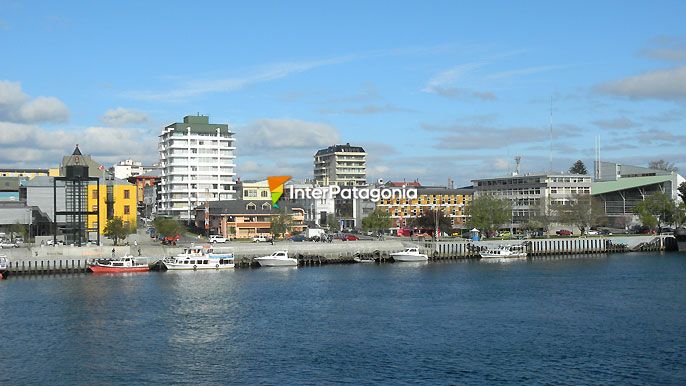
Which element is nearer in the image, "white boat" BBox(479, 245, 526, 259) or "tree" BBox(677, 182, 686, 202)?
"white boat" BBox(479, 245, 526, 259)

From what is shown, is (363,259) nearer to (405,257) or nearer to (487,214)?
(405,257)

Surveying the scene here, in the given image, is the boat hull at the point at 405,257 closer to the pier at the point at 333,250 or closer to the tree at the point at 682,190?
the pier at the point at 333,250

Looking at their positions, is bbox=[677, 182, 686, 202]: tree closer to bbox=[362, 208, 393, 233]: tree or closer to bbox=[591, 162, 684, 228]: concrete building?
bbox=[591, 162, 684, 228]: concrete building

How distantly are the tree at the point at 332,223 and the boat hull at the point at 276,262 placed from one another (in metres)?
38.2

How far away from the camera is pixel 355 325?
4003 cm

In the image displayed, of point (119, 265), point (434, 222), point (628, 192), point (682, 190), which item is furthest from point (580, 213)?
point (119, 265)

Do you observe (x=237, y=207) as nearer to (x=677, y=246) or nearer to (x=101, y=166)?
(x=101, y=166)

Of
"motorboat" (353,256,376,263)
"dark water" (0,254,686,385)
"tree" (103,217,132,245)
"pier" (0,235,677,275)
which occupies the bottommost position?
"dark water" (0,254,686,385)

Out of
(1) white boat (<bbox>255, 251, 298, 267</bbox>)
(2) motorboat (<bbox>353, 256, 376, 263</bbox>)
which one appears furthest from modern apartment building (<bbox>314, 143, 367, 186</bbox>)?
(1) white boat (<bbox>255, 251, 298, 267</bbox>)

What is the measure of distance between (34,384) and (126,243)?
168 feet

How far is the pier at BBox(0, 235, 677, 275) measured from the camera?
66.3 metres

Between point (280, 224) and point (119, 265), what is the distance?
89.5 ft

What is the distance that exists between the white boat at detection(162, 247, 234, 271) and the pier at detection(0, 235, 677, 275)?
5.62 ft

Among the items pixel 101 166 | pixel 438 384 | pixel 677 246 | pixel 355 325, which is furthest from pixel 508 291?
pixel 101 166
